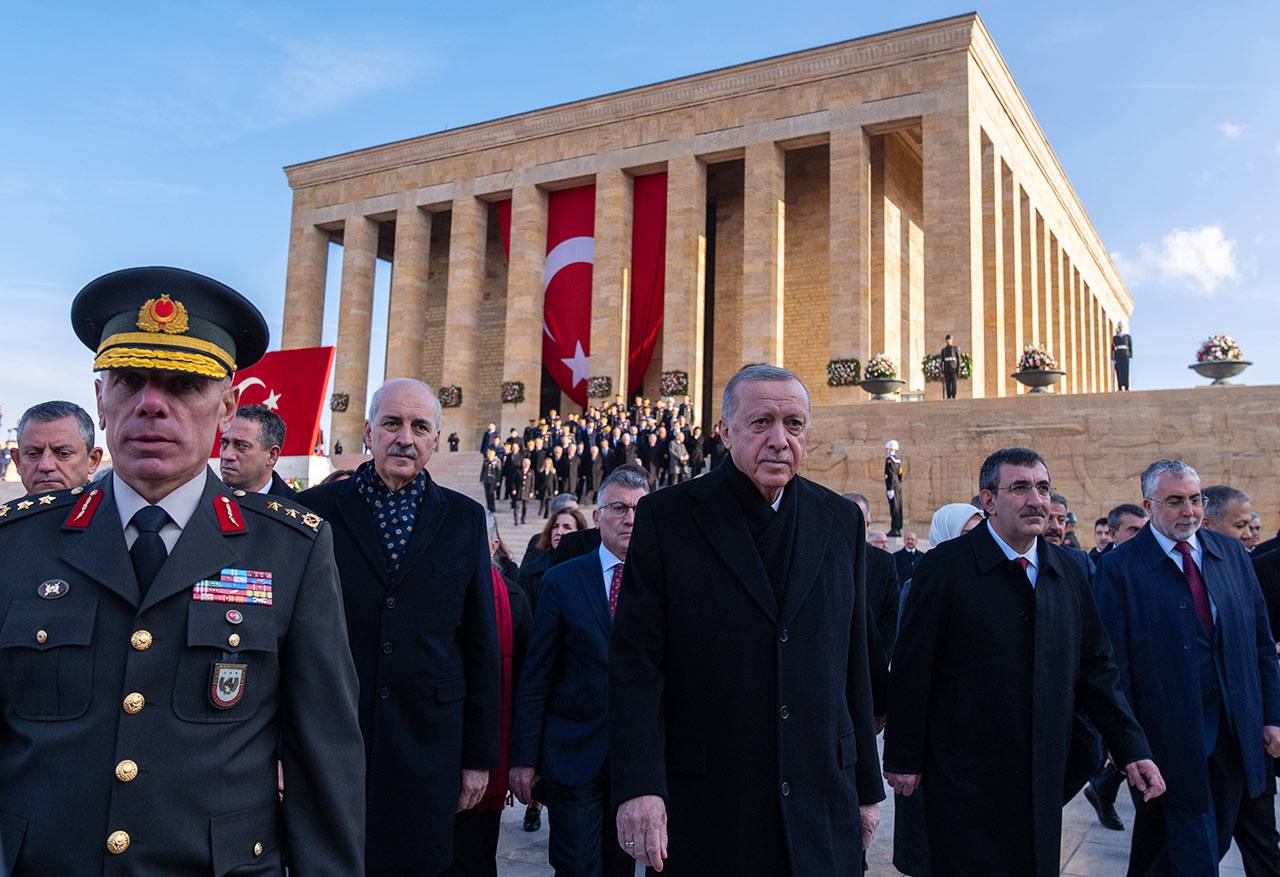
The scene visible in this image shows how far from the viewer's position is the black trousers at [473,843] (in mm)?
3078

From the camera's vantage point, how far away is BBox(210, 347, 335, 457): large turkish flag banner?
61.7 ft

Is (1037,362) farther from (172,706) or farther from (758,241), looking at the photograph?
(172,706)

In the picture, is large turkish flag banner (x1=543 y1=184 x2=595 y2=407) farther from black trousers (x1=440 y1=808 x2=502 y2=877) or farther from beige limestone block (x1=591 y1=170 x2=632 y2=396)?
black trousers (x1=440 y1=808 x2=502 y2=877)

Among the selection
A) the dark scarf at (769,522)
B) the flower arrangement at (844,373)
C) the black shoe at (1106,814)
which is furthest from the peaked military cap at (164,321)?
the flower arrangement at (844,373)

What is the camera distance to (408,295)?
27.9 m

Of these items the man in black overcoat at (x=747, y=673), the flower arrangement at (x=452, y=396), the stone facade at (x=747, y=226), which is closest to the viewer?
the man in black overcoat at (x=747, y=673)

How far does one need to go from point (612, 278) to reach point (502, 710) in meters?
22.1

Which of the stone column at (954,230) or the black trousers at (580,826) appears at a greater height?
the stone column at (954,230)

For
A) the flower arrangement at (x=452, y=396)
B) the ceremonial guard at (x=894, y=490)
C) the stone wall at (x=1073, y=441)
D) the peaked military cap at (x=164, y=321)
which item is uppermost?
the flower arrangement at (x=452, y=396)

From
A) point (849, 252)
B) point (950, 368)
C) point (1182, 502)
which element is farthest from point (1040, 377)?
point (1182, 502)

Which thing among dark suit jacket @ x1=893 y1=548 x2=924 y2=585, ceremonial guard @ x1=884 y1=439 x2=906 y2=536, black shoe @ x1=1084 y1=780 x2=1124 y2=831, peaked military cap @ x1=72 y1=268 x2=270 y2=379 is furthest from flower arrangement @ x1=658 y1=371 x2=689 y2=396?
peaked military cap @ x1=72 y1=268 x2=270 y2=379

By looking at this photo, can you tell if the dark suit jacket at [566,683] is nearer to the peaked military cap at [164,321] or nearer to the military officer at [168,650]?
the military officer at [168,650]

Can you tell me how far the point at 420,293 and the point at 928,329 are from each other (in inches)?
594

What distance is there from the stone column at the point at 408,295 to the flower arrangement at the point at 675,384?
27.7 ft
